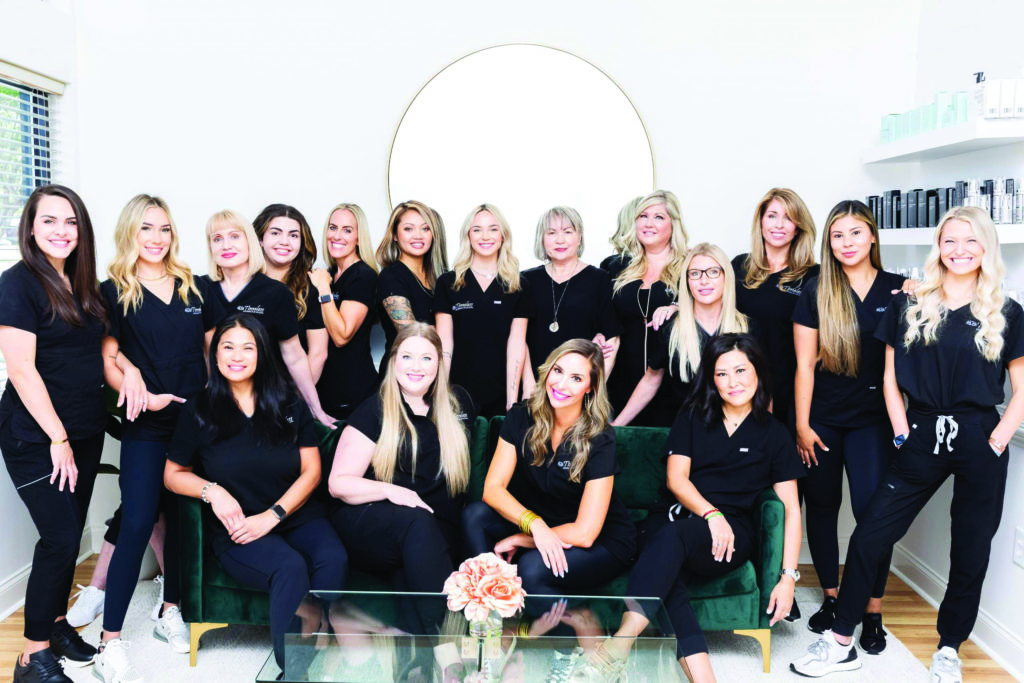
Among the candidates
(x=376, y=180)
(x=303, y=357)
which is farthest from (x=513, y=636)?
(x=376, y=180)

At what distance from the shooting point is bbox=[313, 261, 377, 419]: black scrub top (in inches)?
150

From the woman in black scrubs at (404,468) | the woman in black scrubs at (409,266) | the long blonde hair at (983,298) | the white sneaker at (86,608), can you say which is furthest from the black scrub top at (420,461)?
the long blonde hair at (983,298)

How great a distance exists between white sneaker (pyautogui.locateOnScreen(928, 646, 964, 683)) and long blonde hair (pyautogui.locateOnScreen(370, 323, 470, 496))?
1720 millimetres

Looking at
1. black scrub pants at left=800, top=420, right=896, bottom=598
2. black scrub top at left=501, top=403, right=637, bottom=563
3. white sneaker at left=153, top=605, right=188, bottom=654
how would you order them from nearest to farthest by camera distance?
black scrub top at left=501, top=403, right=637, bottom=563, white sneaker at left=153, top=605, right=188, bottom=654, black scrub pants at left=800, top=420, right=896, bottom=598

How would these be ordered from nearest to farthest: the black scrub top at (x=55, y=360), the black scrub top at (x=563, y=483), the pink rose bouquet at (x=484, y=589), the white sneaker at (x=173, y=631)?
1. the pink rose bouquet at (x=484, y=589)
2. the black scrub top at (x=55, y=360)
3. the black scrub top at (x=563, y=483)
4. the white sneaker at (x=173, y=631)

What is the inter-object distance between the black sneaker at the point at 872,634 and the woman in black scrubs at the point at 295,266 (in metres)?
2.36

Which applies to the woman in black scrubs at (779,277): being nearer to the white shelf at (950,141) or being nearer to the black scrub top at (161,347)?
the white shelf at (950,141)

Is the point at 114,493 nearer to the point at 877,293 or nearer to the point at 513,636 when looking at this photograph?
the point at 513,636

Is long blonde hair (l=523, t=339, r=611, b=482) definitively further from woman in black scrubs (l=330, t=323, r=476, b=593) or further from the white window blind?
the white window blind

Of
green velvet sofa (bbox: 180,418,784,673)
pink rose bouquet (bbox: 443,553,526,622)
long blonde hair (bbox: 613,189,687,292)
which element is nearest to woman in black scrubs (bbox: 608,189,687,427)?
long blonde hair (bbox: 613,189,687,292)

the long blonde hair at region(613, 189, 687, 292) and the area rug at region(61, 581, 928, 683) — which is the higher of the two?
the long blonde hair at region(613, 189, 687, 292)

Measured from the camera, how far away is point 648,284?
3668 mm

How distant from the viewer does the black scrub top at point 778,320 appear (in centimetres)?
357

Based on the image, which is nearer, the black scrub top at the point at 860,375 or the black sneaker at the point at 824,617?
the black scrub top at the point at 860,375
